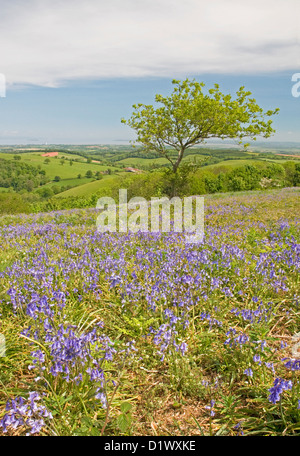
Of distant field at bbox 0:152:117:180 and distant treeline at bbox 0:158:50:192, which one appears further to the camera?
distant field at bbox 0:152:117:180

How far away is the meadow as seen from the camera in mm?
2453

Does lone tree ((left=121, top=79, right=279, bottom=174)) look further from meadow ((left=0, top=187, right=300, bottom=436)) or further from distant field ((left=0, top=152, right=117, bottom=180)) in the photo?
distant field ((left=0, top=152, right=117, bottom=180))

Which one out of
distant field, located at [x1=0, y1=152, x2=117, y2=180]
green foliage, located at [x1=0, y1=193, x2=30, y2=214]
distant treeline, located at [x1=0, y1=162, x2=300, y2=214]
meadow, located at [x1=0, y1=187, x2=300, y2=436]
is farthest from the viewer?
distant field, located at [x1=0, y1=152, x2=117, y2=180]

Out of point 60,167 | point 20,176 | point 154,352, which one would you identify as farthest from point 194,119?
point 60,167

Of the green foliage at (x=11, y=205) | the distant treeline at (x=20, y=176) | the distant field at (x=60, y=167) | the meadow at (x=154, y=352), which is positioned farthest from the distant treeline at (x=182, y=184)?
the distant field at (x=60, y=167)

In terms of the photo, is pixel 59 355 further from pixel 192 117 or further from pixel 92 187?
pixel 92 187

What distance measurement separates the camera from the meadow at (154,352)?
8.05ft

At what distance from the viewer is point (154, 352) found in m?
3.24

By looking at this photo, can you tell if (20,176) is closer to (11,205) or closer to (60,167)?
(60,167)

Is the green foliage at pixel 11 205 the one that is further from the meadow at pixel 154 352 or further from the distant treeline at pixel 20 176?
the distant treeline at pixel 20 176

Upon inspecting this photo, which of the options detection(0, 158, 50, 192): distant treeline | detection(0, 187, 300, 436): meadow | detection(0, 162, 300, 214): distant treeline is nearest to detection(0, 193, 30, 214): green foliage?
detection(0, 162, 300, 214): distant treeline

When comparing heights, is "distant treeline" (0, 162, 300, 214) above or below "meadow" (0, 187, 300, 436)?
above

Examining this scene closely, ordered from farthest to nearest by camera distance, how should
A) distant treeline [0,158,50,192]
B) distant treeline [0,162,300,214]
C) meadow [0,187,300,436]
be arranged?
distant treeline [0,158,50,192] → distant treeline [0,162,300,214] → meadow [0,187,300,436]

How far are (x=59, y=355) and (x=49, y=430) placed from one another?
57 cm
